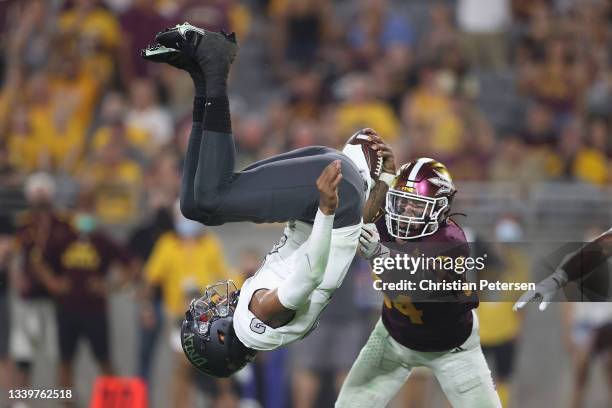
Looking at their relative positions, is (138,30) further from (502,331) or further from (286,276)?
(286,276)

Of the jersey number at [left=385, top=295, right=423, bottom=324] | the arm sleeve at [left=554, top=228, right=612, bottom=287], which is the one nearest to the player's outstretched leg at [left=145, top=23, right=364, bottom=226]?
the jersey number at [left=385, top=295, right=423, bottom=324]

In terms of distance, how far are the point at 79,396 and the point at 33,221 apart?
1.32 m

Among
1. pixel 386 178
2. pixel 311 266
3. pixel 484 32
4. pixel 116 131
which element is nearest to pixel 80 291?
pixel 116 131

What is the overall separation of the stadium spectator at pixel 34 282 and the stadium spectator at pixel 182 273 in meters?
0.69

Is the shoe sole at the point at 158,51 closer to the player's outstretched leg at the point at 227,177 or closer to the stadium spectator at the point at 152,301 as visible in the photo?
the player's outstretched leg at the point at 227,177

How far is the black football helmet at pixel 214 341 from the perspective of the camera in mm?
5230

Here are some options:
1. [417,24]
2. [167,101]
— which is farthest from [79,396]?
[417,24]

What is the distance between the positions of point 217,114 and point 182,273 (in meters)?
3.61

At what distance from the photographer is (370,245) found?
17.9 ft

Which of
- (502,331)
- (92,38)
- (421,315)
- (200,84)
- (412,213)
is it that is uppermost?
(92,38)

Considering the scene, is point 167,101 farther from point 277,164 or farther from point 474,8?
point 277,164

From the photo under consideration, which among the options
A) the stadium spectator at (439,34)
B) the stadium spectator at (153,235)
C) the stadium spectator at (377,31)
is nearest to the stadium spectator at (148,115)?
the stadium spectator at (153,235)

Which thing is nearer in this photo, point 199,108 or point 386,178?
point 199,108

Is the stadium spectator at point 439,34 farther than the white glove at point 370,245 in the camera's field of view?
Yes
